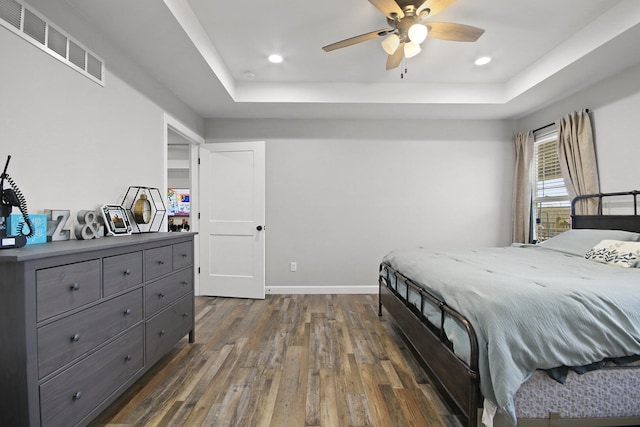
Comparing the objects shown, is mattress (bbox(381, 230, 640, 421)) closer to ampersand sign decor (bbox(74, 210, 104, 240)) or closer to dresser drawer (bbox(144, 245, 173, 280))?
dresser drawer (bbox(144, 245, 173, 280))

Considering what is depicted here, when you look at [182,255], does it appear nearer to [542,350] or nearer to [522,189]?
[542,350]

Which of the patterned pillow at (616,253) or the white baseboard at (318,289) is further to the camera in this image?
the white baseboard at (318,289)

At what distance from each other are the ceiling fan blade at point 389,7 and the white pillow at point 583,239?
251 cm

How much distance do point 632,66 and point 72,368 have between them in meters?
4.67

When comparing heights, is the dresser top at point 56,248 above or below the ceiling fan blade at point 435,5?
below

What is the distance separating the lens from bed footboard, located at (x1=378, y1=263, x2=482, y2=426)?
3.99 ft

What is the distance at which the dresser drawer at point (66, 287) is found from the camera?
3.64ft

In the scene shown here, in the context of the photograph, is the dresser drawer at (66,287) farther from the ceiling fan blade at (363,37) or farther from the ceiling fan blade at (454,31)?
the ceiling fan blade at (454,31)

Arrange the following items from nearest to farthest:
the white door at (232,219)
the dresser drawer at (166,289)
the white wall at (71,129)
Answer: the white wall at (71,129) < the dresser drawer at (166,289) < the white door at (232,219)

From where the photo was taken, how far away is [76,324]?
1260 millimetres

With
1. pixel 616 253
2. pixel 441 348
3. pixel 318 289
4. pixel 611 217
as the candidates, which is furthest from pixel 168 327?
pixel 611 217

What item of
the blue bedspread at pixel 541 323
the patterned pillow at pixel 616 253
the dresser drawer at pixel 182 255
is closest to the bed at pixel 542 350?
the blue bedspread at pixel 541 323

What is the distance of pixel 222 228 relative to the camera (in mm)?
3711

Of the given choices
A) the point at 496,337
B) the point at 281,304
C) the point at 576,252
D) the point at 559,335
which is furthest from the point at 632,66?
the point at 281,304
